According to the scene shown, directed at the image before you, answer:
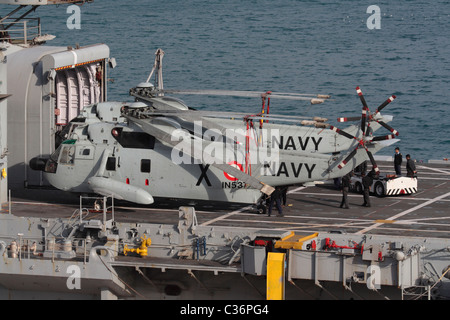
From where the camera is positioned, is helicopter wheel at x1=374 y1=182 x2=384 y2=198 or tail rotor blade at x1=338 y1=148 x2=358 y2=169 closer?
tail rotor blade at x1=338 y1=148 x2=358 y2=169

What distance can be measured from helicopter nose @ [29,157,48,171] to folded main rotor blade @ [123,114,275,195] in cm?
406

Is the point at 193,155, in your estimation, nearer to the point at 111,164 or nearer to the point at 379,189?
the point at 111,164

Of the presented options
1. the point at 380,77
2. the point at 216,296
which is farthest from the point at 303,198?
the point at 380,77

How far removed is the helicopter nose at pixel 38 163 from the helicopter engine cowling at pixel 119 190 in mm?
2409

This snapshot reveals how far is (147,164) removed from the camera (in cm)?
3419

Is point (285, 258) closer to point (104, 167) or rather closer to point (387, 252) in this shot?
point (387, 252)

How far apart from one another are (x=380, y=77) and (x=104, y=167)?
66.4m

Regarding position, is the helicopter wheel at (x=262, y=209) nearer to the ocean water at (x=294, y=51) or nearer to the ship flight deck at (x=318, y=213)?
the ship flight deck at (x=318, y=213)

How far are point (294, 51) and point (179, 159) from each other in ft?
237

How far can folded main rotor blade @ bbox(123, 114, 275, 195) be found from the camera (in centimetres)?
3183

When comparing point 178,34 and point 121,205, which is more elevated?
point 178,34

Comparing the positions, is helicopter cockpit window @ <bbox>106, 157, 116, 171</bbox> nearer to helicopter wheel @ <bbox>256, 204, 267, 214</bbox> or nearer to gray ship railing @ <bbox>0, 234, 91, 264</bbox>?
helicopter wheel @ <bbox>256, 204, 267, 214</bbox>

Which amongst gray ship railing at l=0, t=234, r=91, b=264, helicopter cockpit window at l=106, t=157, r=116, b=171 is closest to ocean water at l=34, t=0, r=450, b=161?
helicopter cockpit window at l=106, t=157, r=116, b=171

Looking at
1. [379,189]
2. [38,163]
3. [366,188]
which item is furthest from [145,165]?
[379,189]
